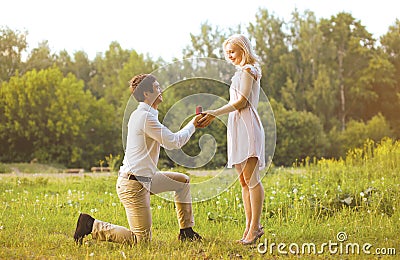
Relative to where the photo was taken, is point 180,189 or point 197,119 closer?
point 197,119

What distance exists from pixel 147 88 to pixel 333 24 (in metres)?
17.8

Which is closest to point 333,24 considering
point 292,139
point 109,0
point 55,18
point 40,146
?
point 292,139

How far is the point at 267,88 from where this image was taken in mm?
18906

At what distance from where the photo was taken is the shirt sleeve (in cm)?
338

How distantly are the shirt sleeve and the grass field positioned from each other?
0.69 metres

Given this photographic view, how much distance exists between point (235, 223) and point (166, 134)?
146 cm

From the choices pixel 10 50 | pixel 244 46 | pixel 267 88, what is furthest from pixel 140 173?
pixel 267 88

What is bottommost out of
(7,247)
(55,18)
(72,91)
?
(7,247)

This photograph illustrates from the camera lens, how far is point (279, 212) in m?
4.53

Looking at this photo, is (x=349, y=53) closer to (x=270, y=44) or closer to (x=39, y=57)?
(x=270, y=44)

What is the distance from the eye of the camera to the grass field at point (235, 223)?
338cm

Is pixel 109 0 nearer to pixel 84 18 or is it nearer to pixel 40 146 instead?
pixel 84 18

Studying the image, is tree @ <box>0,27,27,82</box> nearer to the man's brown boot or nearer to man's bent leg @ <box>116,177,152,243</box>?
the man's brown boot

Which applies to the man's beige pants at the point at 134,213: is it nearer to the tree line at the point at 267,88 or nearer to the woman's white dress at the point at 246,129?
the woman's white dress at the point at 246,129
